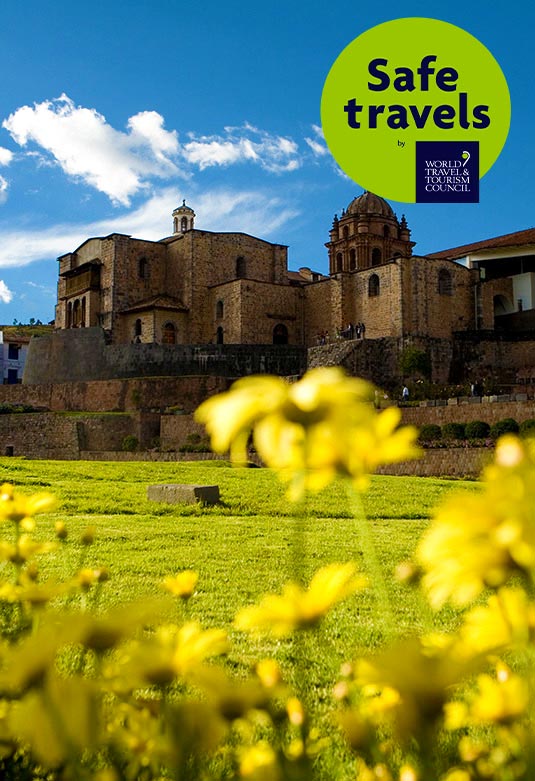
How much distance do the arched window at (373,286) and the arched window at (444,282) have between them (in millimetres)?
2759

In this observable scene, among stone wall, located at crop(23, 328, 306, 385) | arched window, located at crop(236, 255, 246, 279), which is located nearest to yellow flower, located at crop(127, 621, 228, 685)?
stone wall, located at crop(23, 328, 306, 385)

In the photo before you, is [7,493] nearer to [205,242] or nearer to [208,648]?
[208,648]

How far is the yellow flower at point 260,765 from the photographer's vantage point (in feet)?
2.96

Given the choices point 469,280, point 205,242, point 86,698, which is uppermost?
point 205,242

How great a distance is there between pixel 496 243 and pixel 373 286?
7823 millimetres

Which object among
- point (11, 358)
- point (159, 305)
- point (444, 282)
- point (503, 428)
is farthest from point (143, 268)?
point (503, 428)

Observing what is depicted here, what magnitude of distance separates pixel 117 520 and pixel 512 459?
9318mm

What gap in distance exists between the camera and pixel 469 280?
3622cm

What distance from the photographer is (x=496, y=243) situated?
39375 millimetres

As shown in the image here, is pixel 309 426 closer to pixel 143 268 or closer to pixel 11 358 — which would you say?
pixel 143 268

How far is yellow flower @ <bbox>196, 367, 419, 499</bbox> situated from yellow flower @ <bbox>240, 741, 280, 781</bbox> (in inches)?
13.2

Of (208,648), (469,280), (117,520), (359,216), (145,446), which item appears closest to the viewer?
(208,648)

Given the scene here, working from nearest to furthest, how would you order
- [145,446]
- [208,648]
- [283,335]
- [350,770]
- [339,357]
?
[208,648] → [350,770] → [145,446] → [339,357] → [283,335]

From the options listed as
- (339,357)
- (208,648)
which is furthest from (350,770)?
(339,357)
